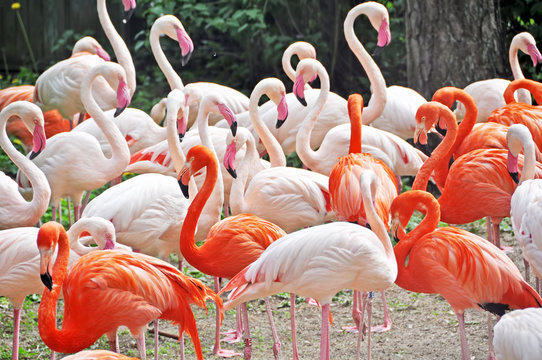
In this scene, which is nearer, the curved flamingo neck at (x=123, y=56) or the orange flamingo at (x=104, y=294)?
the orange flamingo at (x=104, y=294)

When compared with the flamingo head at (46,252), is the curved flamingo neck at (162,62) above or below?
above

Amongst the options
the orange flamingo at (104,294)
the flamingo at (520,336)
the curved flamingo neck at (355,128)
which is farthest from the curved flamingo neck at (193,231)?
the flamingo at (520,336)

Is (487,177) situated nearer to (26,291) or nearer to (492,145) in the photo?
(492,145)

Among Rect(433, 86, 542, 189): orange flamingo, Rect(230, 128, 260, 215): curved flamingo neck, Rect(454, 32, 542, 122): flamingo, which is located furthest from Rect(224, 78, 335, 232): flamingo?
Rect(454, 32, 542, 122): flamingo

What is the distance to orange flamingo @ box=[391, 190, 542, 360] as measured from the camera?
3.63 meters

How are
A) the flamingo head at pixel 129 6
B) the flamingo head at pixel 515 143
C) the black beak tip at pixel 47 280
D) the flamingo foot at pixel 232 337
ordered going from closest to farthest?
1. the black beak tip at pixel 47 280
2. the flamingo head at pixel 515 143
3. the flamingo foot at pixel 232 337
4. the flamingo head at pixel 129 6

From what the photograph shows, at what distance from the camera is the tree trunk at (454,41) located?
7059 millimetres

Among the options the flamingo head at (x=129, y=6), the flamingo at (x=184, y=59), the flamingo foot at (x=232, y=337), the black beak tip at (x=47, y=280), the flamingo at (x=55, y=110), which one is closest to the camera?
the black beak tip at (x=47, y=280)

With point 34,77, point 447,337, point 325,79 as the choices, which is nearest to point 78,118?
point 325,79

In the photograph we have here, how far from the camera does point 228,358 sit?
445cm

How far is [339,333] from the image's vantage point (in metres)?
4.77

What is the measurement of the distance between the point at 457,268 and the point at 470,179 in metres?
1.02

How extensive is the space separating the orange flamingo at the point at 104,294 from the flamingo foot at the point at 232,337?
100 cm

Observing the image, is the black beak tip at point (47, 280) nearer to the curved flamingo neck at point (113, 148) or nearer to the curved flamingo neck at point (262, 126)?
the curved flamingo neck at point (113, 148)
